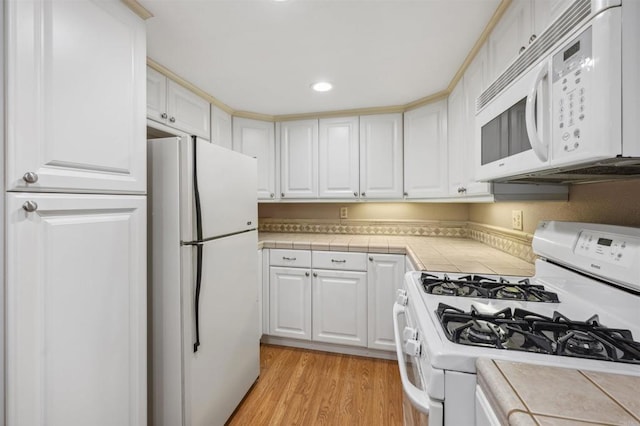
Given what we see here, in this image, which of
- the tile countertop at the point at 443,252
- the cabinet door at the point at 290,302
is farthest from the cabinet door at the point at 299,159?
the cabinet door at the point at 290,302

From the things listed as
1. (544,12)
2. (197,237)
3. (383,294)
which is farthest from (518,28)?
(383,294)

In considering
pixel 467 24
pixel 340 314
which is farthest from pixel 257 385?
pixel 467 24

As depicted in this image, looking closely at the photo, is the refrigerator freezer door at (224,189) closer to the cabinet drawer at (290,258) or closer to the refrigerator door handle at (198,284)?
the refrigerator door handle at (198,284)

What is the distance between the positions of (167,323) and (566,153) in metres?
1.61

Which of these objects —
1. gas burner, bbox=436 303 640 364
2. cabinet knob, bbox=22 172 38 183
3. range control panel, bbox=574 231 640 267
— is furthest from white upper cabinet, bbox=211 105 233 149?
range control panel, bbox=574 231 640 267

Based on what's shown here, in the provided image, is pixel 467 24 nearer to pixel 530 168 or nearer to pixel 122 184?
pixel 530 168

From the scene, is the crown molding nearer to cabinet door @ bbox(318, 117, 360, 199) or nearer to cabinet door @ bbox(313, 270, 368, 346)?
cabinet door @ bbox(318, 117, 360, 199)

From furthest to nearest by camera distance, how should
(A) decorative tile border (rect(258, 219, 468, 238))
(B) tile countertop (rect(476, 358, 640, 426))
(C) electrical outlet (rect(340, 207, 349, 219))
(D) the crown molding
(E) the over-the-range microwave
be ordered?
(C) electrical outlet (rect(340, 207, 349, 219)), (A) decorative tile border (rect(258, 219, 468, 238)), (D) the crown molding, (E) the over-the-range microwave, (B) tile countertop (rect(476, 358, 640, 426))

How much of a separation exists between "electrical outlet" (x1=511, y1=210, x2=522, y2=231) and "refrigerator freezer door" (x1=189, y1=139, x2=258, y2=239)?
1649mm

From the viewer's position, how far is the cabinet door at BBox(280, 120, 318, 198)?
2662mm

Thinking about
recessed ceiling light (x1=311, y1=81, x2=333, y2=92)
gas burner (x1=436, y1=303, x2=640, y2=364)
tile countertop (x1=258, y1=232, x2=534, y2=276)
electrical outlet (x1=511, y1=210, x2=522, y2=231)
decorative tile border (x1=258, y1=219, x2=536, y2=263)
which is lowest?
gas burner (x1=436, y1=303, x2=640, y2=364)

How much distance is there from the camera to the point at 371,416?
1.65 m

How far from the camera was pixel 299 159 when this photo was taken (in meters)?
2.70

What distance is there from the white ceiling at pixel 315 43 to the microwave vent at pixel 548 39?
0.51 meters
